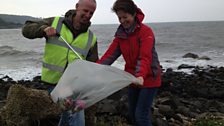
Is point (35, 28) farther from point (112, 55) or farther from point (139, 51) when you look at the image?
point (139, 51)

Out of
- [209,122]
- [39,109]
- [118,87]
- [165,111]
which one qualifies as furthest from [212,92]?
[118,87]

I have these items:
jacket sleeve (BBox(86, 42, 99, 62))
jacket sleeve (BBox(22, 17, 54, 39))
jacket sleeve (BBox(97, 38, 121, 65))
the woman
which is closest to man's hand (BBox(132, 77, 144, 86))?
the woman

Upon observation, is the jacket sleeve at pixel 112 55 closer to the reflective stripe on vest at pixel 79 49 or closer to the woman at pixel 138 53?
the woman at pixel 138 53

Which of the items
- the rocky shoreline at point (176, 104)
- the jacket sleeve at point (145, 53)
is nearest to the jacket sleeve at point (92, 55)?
the jacket sleeve at point (145, 53)

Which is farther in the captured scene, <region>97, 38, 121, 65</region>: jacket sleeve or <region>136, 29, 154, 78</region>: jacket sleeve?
<region>97, 38, 121, 65</region>: jacket sleeve

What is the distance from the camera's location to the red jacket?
4129 mm

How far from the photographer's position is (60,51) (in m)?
4.20

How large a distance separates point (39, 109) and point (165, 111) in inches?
139

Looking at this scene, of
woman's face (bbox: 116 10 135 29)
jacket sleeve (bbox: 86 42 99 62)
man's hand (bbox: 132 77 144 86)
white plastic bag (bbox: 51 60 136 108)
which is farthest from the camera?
jacket sleeve (bbox: 86 42 99 62)

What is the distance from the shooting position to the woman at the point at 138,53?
4121 mm

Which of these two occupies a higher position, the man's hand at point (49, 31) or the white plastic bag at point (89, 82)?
the man's hand at point (49, 31)

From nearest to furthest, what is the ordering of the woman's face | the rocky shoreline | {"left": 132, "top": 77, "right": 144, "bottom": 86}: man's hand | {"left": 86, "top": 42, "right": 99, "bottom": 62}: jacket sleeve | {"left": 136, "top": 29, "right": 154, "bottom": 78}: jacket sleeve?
{"left": 132, "top": 77, "right": 144, "bottom": 86}: man's hand → {"left": 136, "top": 29, "right": 154, "bottom": 78}: jacket sleeve → the woman's face → {"left": 86, "top": 42, "right": 99, "bottom": 62}: jacket sleeve → the rocky shoreline

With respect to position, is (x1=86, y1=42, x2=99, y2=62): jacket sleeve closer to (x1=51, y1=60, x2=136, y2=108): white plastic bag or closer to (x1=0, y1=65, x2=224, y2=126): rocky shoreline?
(x1=51, y1=60, x2=136, y2=108): white plastic bag

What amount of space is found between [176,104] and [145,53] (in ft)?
17.6
